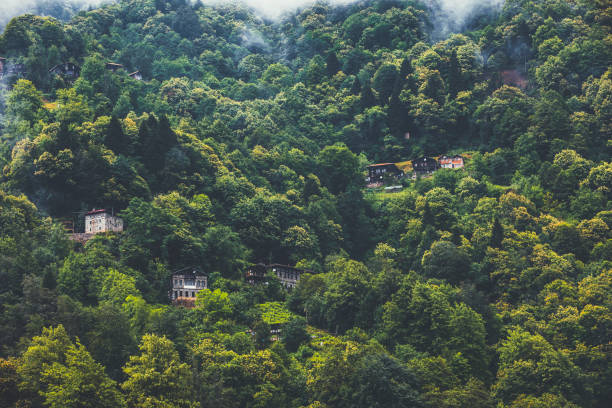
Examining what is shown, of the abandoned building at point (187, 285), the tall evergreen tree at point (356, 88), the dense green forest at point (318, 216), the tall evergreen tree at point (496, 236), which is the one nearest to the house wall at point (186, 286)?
the abandoned building at point (187, 285)

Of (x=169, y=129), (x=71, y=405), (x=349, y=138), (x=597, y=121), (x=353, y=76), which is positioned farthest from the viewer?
(x=353, y=76)

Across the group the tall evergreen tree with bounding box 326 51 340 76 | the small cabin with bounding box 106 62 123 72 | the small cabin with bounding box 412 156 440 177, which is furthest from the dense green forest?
the small cabin with bounding box 412 156 440 177

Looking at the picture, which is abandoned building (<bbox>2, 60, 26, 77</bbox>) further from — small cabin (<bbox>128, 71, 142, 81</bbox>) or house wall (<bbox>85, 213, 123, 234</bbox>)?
house wall (<bbox>85, 213, 123, 234</bbox>)

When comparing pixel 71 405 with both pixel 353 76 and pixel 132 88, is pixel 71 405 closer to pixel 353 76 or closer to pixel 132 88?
pixel 132 88

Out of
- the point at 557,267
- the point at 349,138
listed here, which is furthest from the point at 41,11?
the point at 557,267

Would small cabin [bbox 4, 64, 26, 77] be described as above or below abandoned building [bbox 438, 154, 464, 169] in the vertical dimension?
above

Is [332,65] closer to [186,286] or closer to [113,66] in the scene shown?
[113,66]

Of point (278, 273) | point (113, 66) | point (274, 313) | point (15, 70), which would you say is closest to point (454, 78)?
point (113, 66)
